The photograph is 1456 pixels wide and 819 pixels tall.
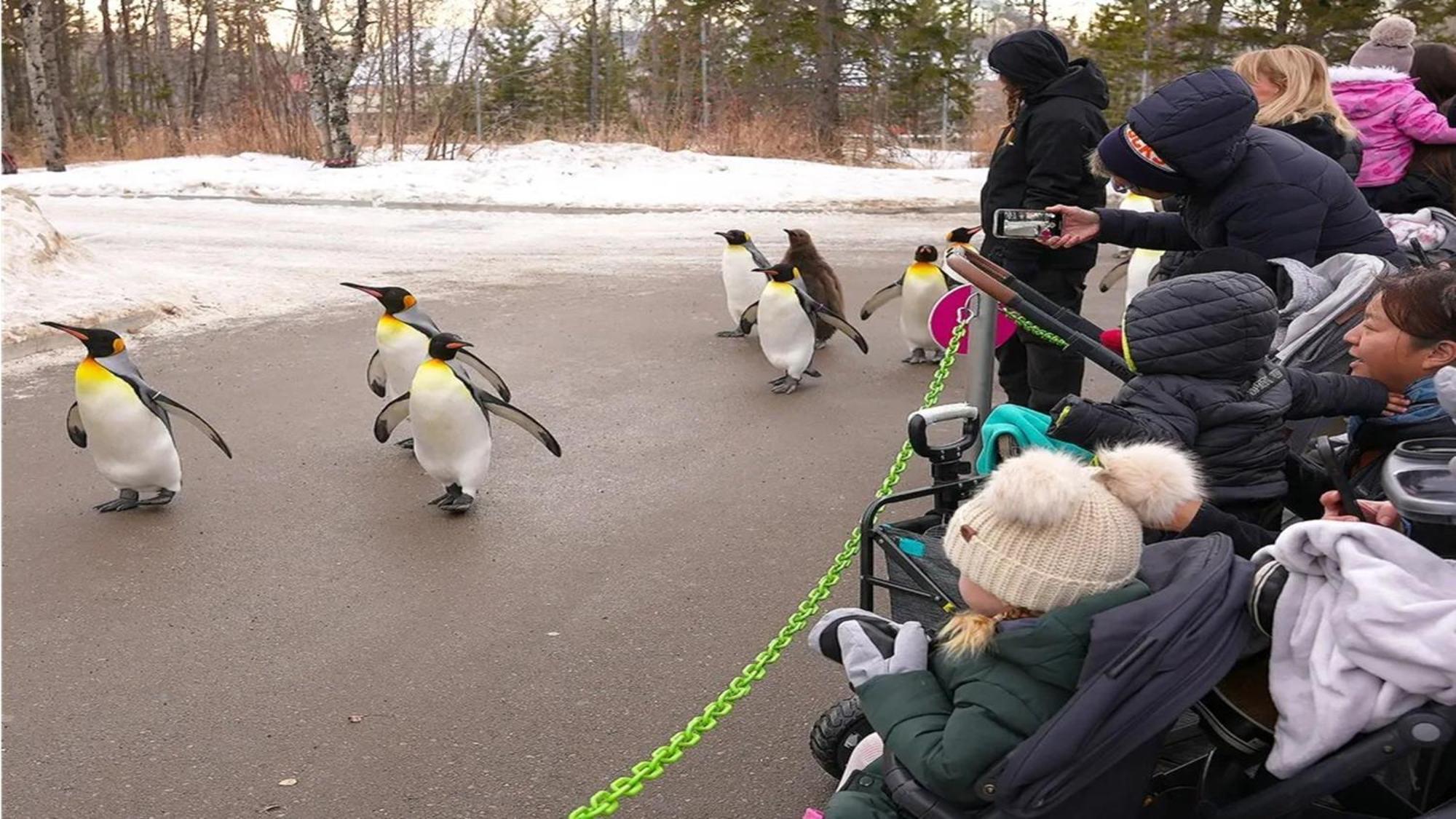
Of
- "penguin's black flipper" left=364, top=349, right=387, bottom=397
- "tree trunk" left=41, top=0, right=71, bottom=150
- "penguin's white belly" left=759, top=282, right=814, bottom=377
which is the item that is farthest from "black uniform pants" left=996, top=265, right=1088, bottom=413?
"tree trunk" left=41, top=0, right=71, bottom=150

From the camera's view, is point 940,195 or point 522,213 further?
point 940,195

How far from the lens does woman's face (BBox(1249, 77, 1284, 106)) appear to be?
3.69 metres

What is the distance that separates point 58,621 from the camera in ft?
12.2

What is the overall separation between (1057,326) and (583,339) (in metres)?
4.98

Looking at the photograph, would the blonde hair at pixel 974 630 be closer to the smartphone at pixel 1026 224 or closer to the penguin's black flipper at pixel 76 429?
the smartphone at pixel 1026 224

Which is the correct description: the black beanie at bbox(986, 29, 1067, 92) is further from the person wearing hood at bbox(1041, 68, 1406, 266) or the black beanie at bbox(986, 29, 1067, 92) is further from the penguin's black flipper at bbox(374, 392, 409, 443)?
the penguin's black flipper at bbox(374, 392, 409, 443)

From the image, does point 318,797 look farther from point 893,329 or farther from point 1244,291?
point 893,329

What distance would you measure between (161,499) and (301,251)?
6.77 metres

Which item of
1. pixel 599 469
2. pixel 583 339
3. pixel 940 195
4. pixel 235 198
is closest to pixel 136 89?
pixel 235 198

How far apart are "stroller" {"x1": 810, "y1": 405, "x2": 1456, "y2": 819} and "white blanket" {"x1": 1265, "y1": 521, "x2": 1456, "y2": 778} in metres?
0.03

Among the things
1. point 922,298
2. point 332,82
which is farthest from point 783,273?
point 332,82

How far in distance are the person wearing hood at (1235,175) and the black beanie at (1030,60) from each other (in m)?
1.40

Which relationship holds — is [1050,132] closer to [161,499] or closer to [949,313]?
[949,313]

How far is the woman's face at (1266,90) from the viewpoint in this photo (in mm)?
3686
